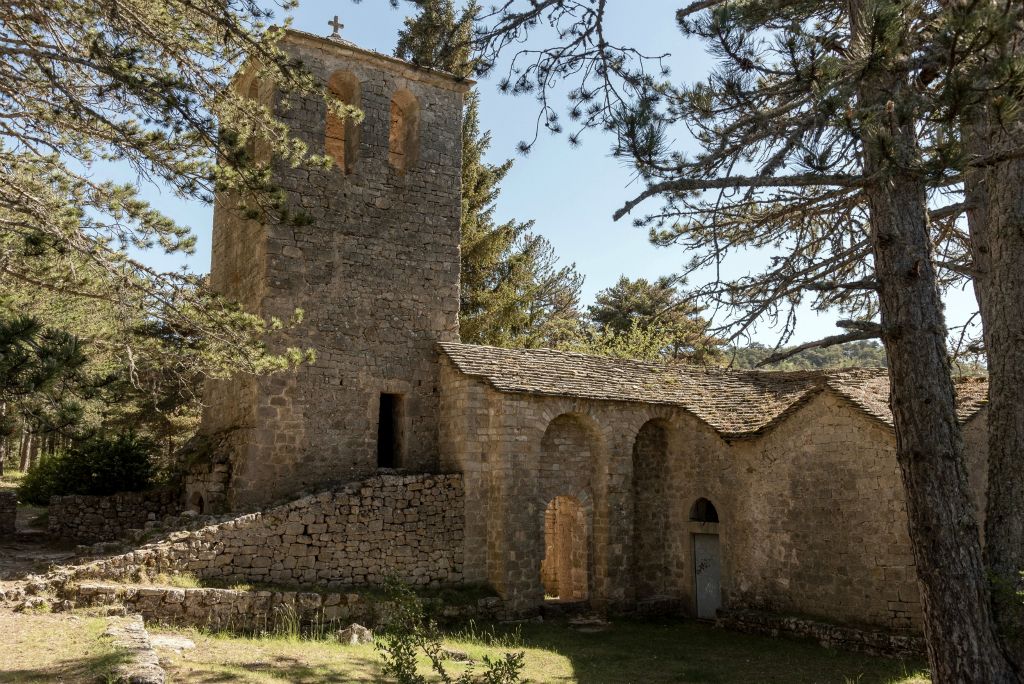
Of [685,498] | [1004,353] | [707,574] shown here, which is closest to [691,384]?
[685,498]

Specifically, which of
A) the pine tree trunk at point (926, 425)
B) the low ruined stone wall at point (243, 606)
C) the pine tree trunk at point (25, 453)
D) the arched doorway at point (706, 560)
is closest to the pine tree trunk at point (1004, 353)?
the pine tree trunk at point (926, 425)

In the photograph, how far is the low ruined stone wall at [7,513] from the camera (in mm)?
15773

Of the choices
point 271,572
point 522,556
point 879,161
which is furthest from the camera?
point 522,556

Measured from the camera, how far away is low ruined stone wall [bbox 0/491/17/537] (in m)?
15.8

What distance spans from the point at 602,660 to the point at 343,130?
10.8 metres

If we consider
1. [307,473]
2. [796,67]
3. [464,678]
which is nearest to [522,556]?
[307,473]

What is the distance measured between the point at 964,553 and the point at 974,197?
4.14 meters

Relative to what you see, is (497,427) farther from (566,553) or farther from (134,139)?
(134,139)

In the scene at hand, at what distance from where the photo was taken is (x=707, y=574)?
48.0 ft

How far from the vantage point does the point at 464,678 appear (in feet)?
22.2

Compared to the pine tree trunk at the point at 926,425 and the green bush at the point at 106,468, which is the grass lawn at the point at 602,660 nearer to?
the pine tree trunk at the point at 926,425

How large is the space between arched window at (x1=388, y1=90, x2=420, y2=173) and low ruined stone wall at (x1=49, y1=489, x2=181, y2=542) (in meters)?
8.04

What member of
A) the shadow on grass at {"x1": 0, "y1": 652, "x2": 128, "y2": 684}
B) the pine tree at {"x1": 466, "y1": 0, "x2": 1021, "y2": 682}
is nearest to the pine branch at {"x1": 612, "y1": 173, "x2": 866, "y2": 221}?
the pine tree at {"x1": 466, "y1": 0, "x2": 1021, "y2": 682}

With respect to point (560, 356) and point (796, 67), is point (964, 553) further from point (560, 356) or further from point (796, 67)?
point (560, 356)
